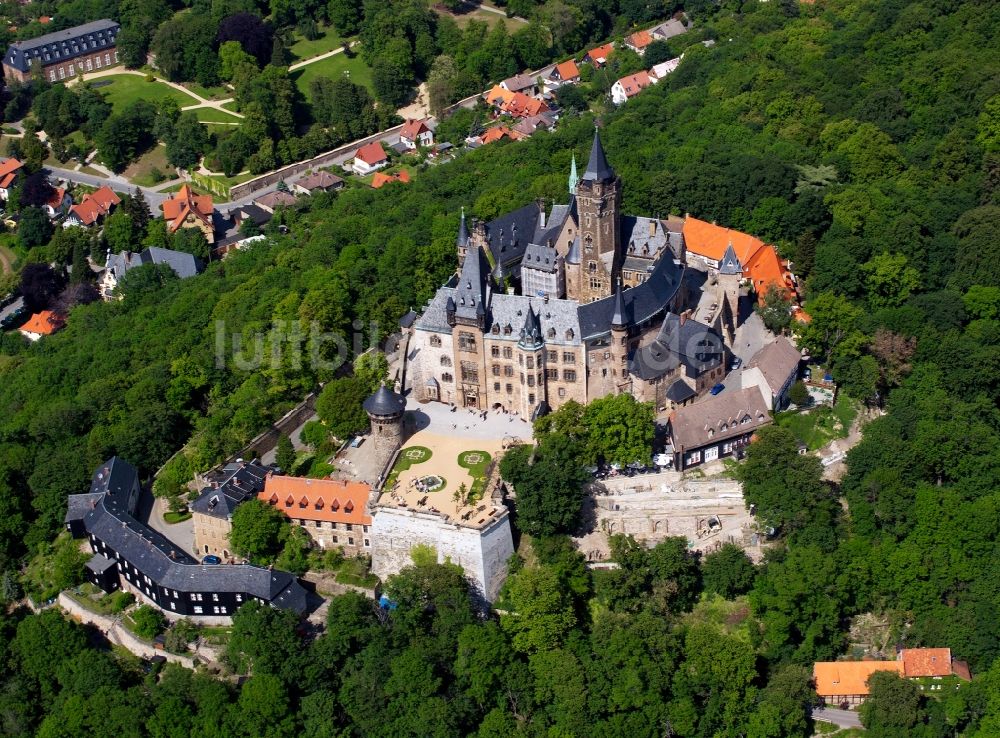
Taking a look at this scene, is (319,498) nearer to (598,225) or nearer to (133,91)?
(598,225)

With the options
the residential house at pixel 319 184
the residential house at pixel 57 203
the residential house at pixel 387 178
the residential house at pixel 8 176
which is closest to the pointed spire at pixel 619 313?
the residential house at pixel 387 178

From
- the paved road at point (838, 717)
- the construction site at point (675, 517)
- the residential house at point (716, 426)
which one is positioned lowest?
the paved road at point (838, 717)

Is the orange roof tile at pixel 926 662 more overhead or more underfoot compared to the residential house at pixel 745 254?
more underfoot

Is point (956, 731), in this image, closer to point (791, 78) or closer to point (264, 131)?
point (791, 78)

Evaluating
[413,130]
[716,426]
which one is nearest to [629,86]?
[413,130]

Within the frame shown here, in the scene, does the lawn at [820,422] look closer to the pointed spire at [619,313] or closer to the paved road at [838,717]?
the pointed spire at [619,313]

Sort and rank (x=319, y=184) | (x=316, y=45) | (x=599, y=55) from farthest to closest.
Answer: (x=316, y=45) < (x=599, y=55) < (x=319, y=184)

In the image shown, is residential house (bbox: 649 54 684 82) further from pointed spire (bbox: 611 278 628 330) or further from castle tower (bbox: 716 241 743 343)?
pointed spire (bbox: 611 278 628 330)
